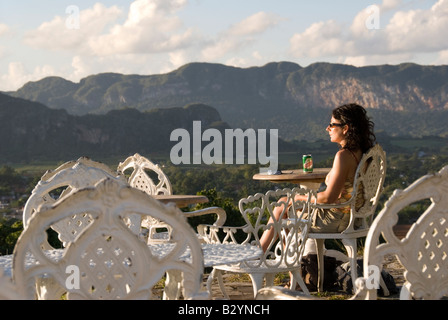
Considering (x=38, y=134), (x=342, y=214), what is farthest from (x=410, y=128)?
(x=342, y=214)

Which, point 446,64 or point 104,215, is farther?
point 446,64

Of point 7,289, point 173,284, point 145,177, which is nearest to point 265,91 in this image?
point 145,177

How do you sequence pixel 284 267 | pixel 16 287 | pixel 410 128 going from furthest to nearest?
pixel 410 128
pixel 284 267
pixel 16 287

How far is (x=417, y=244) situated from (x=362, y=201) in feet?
7.27

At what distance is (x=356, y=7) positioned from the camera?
4512 cm

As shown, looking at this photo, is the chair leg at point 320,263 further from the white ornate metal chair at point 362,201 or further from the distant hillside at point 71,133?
the distant hillside at point 71,133

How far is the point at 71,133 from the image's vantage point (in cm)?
3788

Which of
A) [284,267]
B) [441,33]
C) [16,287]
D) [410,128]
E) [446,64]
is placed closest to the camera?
[16,287]

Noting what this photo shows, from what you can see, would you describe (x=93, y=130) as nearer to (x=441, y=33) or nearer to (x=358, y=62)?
(x=441, y=33)

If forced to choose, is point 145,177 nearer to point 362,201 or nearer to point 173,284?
point 362,201

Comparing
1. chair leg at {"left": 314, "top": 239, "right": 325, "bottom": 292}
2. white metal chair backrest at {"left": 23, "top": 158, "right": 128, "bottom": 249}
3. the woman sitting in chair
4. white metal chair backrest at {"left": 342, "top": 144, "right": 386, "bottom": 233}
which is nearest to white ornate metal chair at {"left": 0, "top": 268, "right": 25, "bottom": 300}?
white metal chair backrest at {"left": 23, "top": 158, "right": 128, "bottom": 249}

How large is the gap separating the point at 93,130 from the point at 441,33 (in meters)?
23.7

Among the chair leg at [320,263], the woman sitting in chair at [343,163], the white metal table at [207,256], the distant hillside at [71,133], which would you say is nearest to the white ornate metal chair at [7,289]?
the white metal table at [207,256]

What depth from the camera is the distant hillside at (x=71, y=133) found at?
118ft
